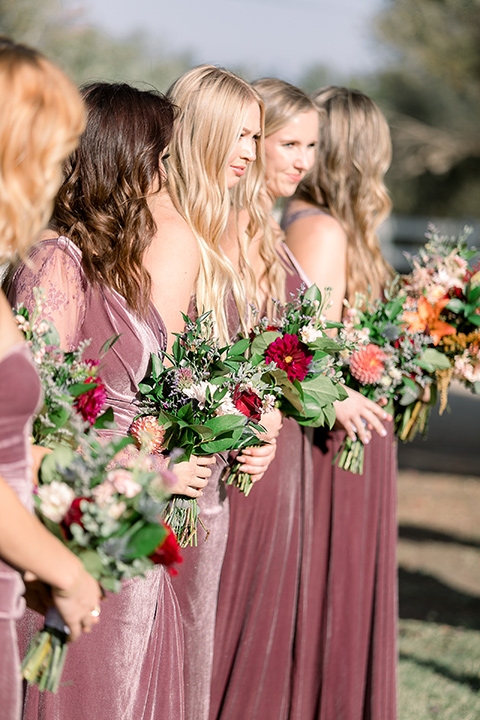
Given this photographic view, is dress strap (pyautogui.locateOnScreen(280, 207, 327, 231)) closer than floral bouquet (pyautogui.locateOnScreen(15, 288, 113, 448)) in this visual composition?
No

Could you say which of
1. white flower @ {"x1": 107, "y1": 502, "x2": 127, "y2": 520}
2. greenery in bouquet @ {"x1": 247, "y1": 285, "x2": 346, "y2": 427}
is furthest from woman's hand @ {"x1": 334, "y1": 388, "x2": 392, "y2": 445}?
white flower @ {"x1": 107, "y1": 502, "x2": 127, "y2": 520}

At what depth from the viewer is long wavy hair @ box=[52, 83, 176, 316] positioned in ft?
7.86

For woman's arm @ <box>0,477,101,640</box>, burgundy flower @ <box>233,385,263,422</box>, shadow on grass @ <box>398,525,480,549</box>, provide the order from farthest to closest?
shadow on grass @ <box>398,525,480,549</box> → burgundy flower @ <box>233,385,263,422</box> → woman's arm @ <box>0,477,101,640</box>

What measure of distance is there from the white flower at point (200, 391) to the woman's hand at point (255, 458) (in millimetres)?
450

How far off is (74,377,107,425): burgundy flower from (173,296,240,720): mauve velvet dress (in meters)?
0.81

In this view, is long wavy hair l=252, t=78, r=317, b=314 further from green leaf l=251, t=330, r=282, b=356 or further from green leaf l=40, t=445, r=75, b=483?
green leaf l=40, t=445, r=75, b=483

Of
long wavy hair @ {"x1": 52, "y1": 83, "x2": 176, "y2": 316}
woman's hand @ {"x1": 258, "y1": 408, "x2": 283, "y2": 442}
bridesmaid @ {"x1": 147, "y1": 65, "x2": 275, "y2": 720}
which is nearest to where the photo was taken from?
long wavy hair @ {"x1": 52, "y1": 83, "x2": 176, "y2": 316}

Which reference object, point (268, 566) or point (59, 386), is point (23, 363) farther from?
point (268, 566)

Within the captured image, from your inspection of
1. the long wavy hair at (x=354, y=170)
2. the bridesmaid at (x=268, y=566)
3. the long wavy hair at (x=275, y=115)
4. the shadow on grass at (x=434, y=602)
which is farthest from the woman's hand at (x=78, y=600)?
the shadow on grass at (x=434, y=602)

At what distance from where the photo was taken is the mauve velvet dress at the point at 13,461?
1.62 m

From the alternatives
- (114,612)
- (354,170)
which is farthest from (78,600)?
(354,170)

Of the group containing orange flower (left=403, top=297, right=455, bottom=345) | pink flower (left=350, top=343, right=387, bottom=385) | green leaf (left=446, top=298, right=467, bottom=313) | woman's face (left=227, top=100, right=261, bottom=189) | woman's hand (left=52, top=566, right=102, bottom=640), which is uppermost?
woman's face (left=227, top=100, right=261, bottom=189)

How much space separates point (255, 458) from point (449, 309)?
1273mm

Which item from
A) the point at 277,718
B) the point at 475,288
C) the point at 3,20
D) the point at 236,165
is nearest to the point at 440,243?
the point at 475,288
